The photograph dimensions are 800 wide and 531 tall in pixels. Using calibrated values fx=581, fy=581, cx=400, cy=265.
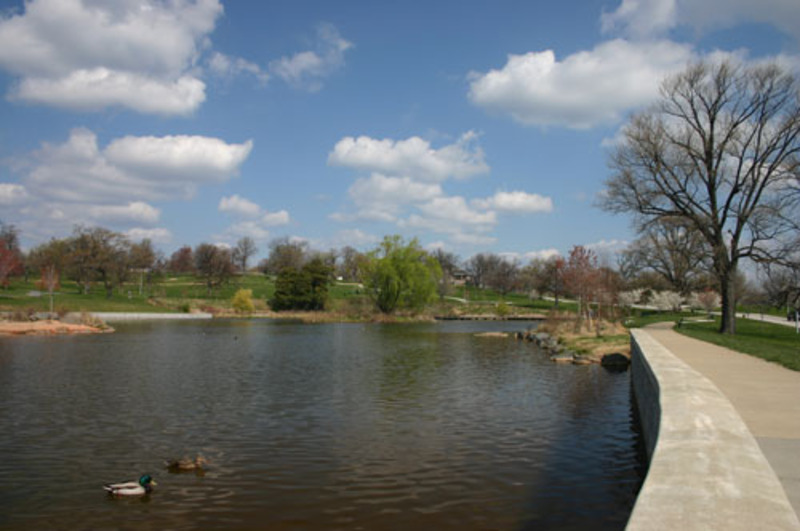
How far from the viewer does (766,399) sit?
33.9ft

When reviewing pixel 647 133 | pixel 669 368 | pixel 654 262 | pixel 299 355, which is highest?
pixel 647 133

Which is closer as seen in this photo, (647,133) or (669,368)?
(669,368)

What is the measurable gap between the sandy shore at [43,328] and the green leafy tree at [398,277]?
38.6 metres

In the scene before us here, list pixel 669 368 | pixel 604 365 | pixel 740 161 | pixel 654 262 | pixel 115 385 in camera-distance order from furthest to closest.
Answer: pixel 654 262
pixel 740 161
pixel 604 365
pixel 115 385
pixel 669 368

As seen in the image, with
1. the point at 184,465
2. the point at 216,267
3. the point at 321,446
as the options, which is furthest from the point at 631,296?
the point at 184,465

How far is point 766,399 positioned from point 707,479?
19.9 ft

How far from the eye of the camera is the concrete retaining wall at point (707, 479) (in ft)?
15.1

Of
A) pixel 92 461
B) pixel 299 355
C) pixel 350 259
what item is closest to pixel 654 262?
pixel 299 355

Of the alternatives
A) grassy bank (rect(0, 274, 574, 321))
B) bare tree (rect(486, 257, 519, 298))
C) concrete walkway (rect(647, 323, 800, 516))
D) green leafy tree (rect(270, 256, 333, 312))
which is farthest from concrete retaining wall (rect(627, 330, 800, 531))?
bare tree (rect(486, 257, 519, 298))

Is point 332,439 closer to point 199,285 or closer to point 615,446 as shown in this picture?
point 615,446

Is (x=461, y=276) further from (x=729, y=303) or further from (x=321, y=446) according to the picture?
(x=321, y=446)

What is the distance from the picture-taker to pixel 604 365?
86.2 ft

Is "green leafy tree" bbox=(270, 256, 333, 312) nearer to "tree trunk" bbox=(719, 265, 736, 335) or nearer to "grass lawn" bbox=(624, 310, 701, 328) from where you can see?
"grass lawn" bbox=(624, 310, 701, 328)

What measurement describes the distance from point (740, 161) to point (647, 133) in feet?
14.8
